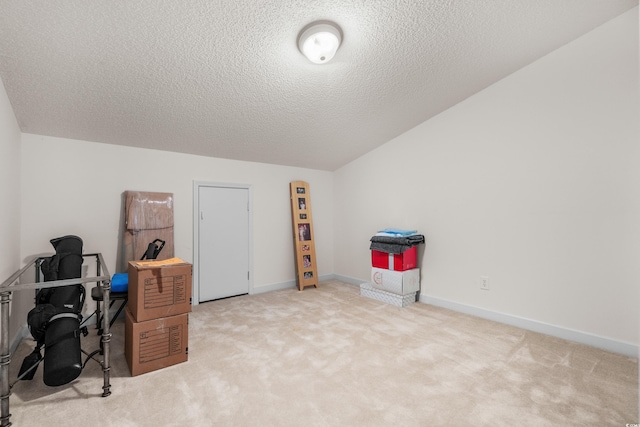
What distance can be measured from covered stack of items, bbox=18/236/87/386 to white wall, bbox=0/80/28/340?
30 cm

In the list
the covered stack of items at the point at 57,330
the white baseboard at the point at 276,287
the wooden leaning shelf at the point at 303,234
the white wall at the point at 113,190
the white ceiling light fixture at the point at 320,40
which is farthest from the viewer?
the wooden leaning shelf at the point at 303,234

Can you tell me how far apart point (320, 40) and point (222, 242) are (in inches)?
110

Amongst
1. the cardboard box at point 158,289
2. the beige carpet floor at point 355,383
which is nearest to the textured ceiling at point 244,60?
the cardboard box at point 158,289

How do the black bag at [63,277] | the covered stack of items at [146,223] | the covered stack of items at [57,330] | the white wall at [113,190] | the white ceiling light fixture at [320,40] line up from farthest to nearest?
the covered stack of items at [146,223], the white wall at [113,190], the black bag at [63,277], the white ceiling light fixture at [320,40], the covered stack of items at [57,330]

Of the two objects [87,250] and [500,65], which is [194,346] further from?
[500,65]

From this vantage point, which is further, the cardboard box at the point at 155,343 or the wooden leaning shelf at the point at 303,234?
the wooden leaning shelf at the point at 303,234

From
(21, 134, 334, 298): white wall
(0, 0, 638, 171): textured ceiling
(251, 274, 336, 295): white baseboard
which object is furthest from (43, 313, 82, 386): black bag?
(251, 274, 336, 295): white baseboard

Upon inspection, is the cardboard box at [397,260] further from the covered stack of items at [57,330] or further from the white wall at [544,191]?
the covered stack of items at [57,330]

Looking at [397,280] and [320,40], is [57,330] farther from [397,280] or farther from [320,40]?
[397,280]

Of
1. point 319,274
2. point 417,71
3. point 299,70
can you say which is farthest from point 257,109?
point 319,274

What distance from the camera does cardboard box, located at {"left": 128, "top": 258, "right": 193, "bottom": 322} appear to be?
204cm

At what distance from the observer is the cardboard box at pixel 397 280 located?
3.47m

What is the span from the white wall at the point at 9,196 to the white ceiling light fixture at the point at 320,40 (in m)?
2.18

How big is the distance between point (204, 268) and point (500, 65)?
4055 millimetres
